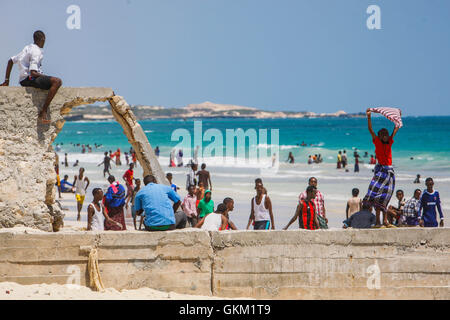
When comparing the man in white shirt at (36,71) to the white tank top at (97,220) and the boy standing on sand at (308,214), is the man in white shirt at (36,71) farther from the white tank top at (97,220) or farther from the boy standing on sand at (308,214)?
the boy standing on sand at (308,214)

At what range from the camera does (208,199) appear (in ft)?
37.9

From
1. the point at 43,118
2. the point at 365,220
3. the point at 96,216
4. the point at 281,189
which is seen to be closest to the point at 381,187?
the point at 365,220

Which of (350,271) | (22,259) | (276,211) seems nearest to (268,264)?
(350,271)

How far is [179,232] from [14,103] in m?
2.81

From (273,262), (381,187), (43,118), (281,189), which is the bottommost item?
(273,262)

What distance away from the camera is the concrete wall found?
760cm

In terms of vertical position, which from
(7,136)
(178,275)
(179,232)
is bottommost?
(178,275)

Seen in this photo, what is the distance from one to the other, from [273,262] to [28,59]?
4256mm

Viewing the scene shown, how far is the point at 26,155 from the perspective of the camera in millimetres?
8039

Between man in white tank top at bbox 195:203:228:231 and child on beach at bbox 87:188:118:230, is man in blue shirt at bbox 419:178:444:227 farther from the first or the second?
child on beach at bbox 87:188:118:230

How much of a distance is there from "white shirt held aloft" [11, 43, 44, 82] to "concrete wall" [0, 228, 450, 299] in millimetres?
2304

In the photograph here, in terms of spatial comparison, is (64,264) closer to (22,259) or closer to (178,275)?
(22,259)

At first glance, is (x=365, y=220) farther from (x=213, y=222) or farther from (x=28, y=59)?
(x=28, y=59)

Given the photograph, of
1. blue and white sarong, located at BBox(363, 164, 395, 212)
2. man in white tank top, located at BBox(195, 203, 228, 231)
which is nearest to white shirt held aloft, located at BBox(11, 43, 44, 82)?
man in white tank top, located at BBox(195, 203, 228, 231)
